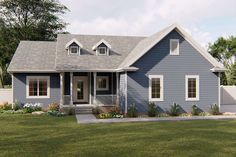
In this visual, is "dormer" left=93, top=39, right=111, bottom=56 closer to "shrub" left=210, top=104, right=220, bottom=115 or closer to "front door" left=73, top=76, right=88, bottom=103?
"front door" left=73, top=76, right=88, bottom=103

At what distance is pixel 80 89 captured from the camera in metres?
28.3

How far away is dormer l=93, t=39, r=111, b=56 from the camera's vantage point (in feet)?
A: 92.2

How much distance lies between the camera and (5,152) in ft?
35.8

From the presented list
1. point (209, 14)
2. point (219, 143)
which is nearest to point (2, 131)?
point (219, 143)

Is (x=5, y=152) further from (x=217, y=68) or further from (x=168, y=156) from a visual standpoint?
(x=217, y=68)

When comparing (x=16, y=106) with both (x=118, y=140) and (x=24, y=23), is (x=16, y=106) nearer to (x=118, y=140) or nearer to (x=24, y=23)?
(x=118, y=140)

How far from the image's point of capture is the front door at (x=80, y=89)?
28.2 metres

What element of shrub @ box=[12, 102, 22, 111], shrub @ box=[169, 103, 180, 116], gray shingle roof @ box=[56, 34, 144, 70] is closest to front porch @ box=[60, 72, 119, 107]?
gray shingle roof @ box=[56, 34, 144, 70]

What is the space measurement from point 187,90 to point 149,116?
372 centimetres

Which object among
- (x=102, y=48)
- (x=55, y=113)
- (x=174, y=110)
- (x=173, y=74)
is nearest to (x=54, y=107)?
(x=55, y=113)

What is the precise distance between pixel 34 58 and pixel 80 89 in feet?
16.1

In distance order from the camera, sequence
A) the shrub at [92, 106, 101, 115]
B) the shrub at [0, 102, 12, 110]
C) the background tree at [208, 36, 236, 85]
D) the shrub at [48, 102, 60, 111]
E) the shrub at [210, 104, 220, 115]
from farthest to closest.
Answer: the background tree at [208, 36, 236, 85]
the shrub at [0, 102, 12, 110]
the shrub at [48, 102, 60, 111]
the shrub at [92, 106, 101, 115]
the shrub at [210, 104, 220, 115]

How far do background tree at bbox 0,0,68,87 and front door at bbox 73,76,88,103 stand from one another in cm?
2436

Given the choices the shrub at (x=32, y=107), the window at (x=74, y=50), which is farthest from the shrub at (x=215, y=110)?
the shrub at (x=32, y=107)
